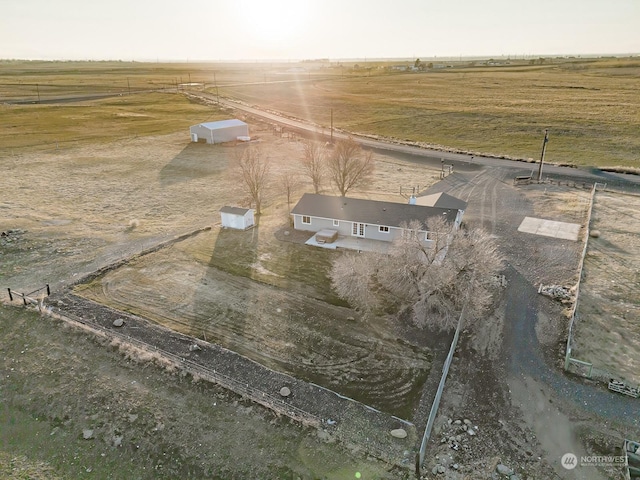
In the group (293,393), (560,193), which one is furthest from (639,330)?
(560,193)

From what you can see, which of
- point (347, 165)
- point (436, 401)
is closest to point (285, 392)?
point (436, 401)

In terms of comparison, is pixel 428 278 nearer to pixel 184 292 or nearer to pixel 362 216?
pixel 362 216

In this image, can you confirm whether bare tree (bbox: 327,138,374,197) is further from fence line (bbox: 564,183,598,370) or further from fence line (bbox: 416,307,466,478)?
fence line (bbox: 416,307,466,478)

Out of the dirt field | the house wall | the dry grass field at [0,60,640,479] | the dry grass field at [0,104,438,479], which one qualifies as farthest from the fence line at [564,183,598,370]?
the house wall

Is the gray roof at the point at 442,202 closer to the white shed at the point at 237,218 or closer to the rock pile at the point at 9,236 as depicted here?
the white shed at the point at 237,218

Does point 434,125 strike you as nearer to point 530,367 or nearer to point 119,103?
point 530,367
